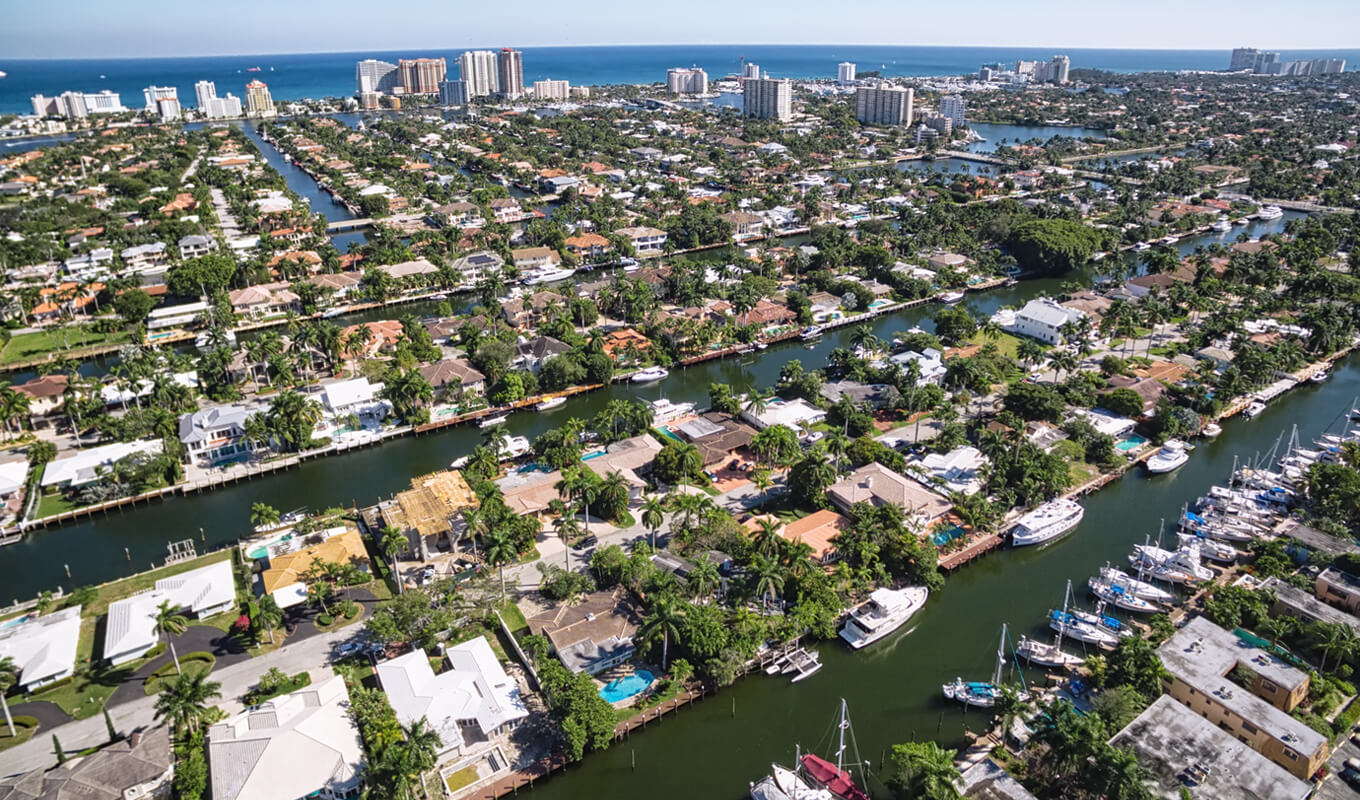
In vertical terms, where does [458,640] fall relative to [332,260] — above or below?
below

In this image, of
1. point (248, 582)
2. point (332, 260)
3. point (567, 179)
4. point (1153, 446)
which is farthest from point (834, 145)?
point (248, 582)

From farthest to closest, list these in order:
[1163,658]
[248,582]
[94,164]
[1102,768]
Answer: [94,164] < [248,582] < [1163,658] < [1102,768]

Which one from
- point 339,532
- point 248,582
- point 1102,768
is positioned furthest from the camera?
point 339,532

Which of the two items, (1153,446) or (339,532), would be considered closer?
(339,532)

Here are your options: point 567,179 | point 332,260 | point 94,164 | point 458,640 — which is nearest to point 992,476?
point 458,640

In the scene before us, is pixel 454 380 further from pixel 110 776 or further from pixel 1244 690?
pixel 1244 690

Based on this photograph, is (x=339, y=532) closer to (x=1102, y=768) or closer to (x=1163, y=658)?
(x=1102, y=768)

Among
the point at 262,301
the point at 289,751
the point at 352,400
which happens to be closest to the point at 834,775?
the point at 289,751

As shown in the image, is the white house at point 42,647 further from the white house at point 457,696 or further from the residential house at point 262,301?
the residential house at point 262,301
